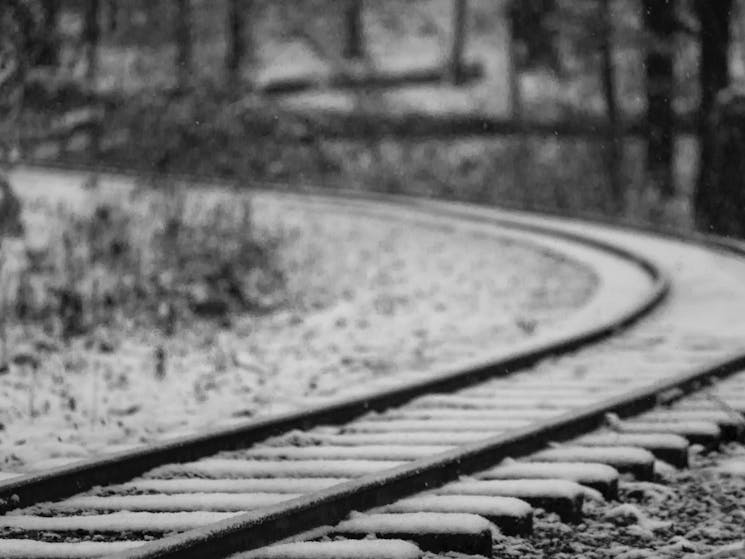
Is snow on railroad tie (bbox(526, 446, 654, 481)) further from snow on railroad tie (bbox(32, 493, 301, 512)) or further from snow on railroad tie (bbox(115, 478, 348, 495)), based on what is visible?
snow on railroad tie (bbox(32, 493, 301, 512))

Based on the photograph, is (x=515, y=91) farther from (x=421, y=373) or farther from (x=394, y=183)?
(x=421, y=373)

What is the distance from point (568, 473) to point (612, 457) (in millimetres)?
334

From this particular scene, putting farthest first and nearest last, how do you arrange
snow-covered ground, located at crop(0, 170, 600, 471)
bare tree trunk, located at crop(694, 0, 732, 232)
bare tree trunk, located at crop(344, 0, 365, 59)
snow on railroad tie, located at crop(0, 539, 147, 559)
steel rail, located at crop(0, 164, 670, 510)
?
bare tree trunk, located at crop(344, 0, 365, 59) < bare tree trunk, located at crop(694, 0, 732, 232) < snow-covered ground, located at crop(0, 170, 600, 471) < steel rail, located at crop(0, 164, 670, 510) < snow on railroad tie, located at crop(0, 539, 147, 559)

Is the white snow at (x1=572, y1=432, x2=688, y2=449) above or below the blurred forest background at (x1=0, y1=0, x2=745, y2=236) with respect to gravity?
below

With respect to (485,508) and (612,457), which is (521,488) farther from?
(612,457)

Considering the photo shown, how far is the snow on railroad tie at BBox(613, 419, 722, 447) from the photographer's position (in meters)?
5.75

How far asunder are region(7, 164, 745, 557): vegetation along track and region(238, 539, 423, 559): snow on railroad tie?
12 mm

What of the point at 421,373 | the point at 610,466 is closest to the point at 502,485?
the point at 610,466

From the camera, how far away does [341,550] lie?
13.6 feet

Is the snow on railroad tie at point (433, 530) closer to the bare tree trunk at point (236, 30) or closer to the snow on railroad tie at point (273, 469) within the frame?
the snow on railroad tie at point (273, 469)

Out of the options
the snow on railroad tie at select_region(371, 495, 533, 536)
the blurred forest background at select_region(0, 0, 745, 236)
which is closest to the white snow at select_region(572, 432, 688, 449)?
the snow on railroad tie at select_region(371, 495, 533, 536)

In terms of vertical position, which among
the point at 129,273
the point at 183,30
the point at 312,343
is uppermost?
the point at 183,30

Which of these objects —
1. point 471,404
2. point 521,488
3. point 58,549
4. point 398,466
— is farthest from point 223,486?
point 471,404

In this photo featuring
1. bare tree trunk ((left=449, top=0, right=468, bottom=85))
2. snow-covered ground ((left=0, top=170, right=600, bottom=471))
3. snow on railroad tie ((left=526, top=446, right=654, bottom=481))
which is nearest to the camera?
snow on railroad tie ((left=526, top=446, right=654, bottom=481))
